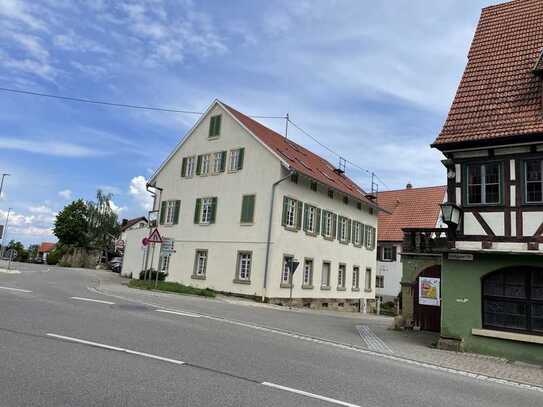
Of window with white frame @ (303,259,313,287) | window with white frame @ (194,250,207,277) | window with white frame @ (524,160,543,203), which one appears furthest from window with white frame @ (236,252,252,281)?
window with white frame @ (524,160,543,203)

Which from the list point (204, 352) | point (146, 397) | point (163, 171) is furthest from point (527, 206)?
point (163, 171)

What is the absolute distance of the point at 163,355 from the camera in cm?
773

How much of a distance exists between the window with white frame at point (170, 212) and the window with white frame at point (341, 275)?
38.0ft

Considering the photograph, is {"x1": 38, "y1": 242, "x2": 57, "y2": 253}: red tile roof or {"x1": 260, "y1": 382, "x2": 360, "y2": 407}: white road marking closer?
{"x1": 260, "y1": 382, "x2": 360, "y2": 407}: white road marking

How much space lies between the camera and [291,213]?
26953 mm

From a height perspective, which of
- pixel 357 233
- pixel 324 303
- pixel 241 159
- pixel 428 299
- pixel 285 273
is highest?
pixel 241 159

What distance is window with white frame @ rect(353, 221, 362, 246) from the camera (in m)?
34.0

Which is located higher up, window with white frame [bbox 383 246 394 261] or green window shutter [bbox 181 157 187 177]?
green window shutter [bbox 181 157 187 177]

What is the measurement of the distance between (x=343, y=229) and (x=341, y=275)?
315 centimetres

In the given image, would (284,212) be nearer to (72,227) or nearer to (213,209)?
(213,209)

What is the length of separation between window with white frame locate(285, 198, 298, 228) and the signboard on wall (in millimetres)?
10525

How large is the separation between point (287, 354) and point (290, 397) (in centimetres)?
308

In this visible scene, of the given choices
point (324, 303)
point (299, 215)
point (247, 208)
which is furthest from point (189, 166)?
point (324, 303)

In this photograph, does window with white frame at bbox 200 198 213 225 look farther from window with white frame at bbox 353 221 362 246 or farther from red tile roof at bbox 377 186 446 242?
red tile roof at bbox 377 186 446 242
